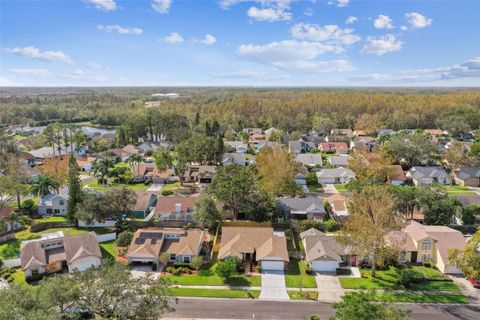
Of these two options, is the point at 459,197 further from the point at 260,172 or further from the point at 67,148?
the point at 67,148

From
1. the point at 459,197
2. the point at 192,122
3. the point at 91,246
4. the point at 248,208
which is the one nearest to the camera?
the point at 91,246

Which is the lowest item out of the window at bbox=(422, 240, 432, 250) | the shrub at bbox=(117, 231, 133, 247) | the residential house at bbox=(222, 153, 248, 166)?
the shrub at bbox=(117, 231, 133, 247)

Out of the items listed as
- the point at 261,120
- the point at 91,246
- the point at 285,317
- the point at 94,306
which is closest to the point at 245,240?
the point at 285,317

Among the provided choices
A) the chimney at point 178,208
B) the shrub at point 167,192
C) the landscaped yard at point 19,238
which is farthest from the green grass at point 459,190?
the landscaped yard at point 19,238

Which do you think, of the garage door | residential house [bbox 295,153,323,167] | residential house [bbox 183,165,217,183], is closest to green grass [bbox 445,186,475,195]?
residential house [bbox 295,153,323,167]

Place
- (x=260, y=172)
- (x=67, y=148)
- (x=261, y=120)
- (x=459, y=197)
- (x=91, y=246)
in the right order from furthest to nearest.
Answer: (x=261, y=120) → (x=67, y=148) → (x=260, y=172) → (x=459, y=197) → (x=91, y=246)

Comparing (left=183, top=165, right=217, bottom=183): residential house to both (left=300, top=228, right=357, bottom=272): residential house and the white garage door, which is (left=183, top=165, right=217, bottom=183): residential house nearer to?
(left=300, top=228, right=357, bottom=272): residential house

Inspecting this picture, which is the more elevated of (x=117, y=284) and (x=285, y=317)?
(x=117, y=284)
